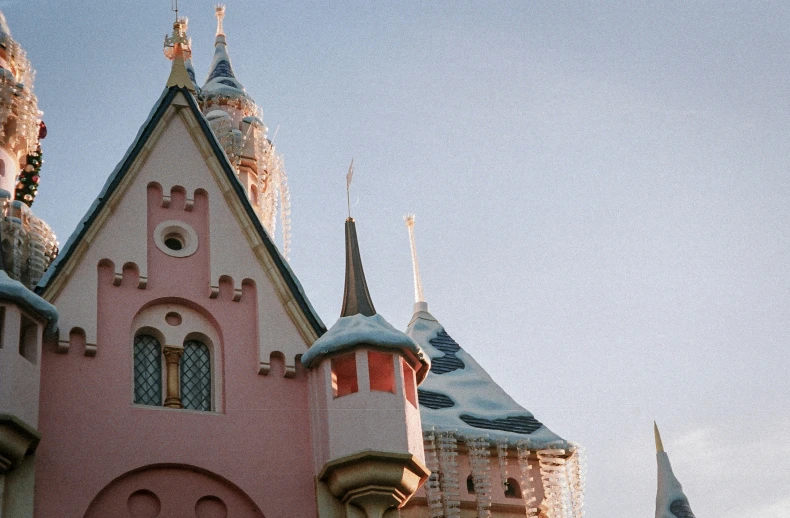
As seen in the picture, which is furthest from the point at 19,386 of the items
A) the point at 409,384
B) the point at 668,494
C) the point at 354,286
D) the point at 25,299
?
the point at 668,494

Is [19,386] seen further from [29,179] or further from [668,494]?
[668,494]

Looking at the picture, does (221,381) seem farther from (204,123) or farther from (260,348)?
(204,123)

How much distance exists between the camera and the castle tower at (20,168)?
19.4 meters

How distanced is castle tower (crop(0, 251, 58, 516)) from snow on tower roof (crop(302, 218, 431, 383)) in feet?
10.2

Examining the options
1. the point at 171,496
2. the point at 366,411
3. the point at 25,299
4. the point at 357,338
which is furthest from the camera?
the point at 357,338

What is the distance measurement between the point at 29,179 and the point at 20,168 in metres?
0.75

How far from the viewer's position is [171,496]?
51.4 ft

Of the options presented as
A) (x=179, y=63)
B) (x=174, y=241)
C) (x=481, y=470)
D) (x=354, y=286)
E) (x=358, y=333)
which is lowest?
(x=481, y=470)

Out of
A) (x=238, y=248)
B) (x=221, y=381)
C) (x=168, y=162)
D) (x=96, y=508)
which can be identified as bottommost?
(x=96, y=508)

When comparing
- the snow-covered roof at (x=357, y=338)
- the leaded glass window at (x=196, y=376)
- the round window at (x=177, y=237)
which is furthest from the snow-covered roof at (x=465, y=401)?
the round window at (x=177, y=237)

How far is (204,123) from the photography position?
18891mm

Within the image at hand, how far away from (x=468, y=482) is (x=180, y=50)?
7.16 m

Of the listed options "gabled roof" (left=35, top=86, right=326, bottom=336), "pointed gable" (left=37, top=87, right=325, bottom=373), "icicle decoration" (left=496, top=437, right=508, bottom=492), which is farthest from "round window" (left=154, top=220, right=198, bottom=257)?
"icicle decoration" (left=496, top=437, right=508, bottom=492)

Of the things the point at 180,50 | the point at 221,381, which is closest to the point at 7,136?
the point at 180,50
